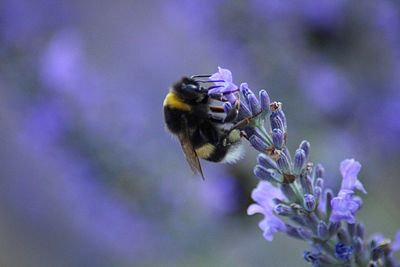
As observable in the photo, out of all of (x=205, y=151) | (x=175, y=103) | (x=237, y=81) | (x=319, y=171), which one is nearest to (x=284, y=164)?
(x=319, y=171)

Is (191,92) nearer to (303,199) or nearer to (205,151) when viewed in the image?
(205,151)

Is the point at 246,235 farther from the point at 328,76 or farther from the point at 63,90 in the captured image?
the point at 63,90

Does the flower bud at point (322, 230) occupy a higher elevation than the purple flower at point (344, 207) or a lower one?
lower

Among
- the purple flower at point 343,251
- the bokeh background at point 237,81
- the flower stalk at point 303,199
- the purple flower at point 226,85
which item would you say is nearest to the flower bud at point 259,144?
the flower stalk at point 303,199

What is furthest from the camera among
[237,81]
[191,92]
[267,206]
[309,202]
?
[237,81]

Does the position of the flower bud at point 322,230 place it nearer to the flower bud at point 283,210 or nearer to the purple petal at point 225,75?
the flower bud at point 283,210

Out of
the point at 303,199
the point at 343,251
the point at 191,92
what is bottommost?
the point at 343,251
